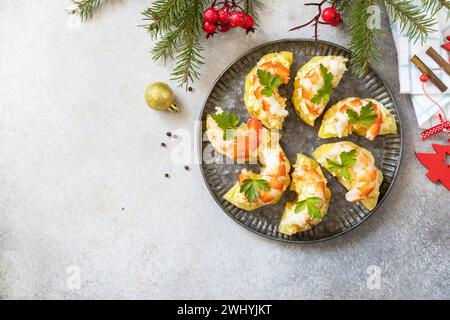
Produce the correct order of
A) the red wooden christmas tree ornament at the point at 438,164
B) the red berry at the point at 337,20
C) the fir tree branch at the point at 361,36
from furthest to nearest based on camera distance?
the red wooden christmas tree ornament at the point at 438,164 → the red berry at the point at 337,20 → the fir tree branch at the point at 361,36

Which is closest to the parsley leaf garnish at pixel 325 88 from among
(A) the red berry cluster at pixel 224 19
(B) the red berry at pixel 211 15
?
(A) the red berry cluster at pixel 224 19

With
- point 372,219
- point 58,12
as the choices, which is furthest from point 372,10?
point 58,12

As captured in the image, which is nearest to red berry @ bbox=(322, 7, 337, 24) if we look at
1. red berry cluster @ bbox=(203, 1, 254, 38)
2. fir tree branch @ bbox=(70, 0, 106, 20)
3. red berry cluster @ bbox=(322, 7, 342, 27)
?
red berry cluster @ bbox=(322, 7, 342, 27)

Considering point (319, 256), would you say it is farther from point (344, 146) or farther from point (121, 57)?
point (121, 57)

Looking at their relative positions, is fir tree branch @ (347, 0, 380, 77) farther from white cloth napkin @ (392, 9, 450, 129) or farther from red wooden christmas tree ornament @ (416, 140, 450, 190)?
red wooden christmas tree ornament @ (416, 140, 450, 190)

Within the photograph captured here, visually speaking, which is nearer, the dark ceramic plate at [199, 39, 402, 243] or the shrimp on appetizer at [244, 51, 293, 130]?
the shrimp on appetizer at [244, 51, 293, 130]

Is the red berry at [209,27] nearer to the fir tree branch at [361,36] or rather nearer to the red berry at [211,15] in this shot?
the red berry at [211,15]
